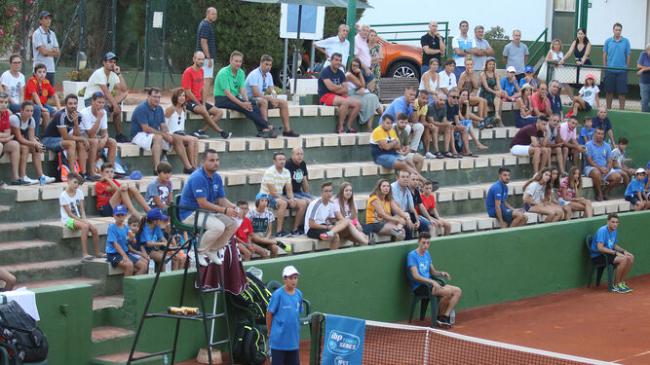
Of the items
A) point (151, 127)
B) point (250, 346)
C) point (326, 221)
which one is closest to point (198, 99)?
point (151, 127)

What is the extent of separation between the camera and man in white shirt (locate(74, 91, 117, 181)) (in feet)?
55.6

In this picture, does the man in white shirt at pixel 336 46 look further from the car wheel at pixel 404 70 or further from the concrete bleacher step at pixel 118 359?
the concrete bleacher step at pixel 118 359

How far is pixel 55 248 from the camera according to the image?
15461mm

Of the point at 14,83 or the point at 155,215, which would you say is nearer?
the point at 155,215

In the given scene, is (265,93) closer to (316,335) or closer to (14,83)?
(14,83)

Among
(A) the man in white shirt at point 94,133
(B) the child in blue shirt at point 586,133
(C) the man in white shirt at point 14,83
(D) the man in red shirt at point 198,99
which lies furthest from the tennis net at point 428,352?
(B) the child in blue shirt at point 586,133

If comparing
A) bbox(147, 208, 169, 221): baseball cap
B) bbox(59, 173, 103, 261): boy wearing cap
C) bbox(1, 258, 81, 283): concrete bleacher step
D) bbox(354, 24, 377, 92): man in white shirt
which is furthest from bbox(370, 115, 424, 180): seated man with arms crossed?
bbox(1, 258, 81, 283): concrete bleacher step

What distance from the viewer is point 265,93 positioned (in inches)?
835

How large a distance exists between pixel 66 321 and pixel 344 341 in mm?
3228

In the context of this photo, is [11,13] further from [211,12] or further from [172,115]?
[172,115]

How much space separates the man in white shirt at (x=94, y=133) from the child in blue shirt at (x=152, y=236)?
1952 mm

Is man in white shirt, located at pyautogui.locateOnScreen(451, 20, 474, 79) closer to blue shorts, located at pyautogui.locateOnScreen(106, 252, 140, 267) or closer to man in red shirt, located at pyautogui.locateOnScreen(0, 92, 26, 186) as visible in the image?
man in red shirt, located at pyautogui.locateOnScreen(0, 92, 26, 186)

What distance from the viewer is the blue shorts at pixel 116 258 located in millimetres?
14938

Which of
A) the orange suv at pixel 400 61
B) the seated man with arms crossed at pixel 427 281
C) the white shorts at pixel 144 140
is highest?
the orange suv at pixel 400 61
